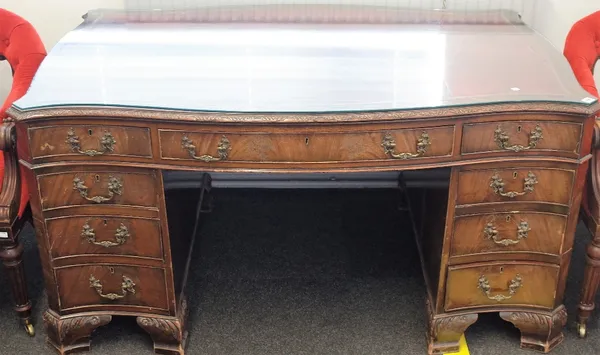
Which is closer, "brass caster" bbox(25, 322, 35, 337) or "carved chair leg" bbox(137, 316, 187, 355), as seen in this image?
"carved chair leg" bbox(137, 316, 187, 355)

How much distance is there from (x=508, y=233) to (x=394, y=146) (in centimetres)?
47

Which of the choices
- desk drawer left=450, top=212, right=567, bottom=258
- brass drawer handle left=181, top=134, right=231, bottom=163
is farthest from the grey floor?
brass drawer handle left=181, top=134, right=231, bottom=163

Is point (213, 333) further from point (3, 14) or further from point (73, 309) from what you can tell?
point (3, 14)

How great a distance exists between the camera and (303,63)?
2.06 m

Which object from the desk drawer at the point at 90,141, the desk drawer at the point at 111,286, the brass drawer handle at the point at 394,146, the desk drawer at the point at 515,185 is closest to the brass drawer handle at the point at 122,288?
the desk drawer at the point at 111,286

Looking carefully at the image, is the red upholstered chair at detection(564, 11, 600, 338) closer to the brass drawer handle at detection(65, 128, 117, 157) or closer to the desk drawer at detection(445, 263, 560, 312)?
the desk drawer at detection(445, 263, 560, 312)

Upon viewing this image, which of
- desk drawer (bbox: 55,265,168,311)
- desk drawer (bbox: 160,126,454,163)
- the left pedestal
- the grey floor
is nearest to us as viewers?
desk drawer (bbox: 160,126,454,163)

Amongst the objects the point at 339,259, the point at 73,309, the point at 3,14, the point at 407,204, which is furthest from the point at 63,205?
the point at 407,204

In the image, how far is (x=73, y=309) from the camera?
6.80 ft

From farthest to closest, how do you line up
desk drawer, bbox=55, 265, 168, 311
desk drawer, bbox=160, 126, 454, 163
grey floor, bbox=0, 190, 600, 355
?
grey floor, bbox=0, 190, 600, 355 < desk drawer, bbox=55, 265, 168, 311 < desk drawer, bbox=160, 126, 454, 163

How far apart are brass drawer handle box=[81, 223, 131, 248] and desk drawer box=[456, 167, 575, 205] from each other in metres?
0.94

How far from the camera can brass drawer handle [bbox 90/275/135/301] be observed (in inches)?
79.9

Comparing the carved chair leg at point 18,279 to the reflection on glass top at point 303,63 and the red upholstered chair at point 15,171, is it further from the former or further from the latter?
the reflection on glass top at point 303,63

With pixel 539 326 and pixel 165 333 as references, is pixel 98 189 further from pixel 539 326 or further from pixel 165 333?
pixel 539 326
